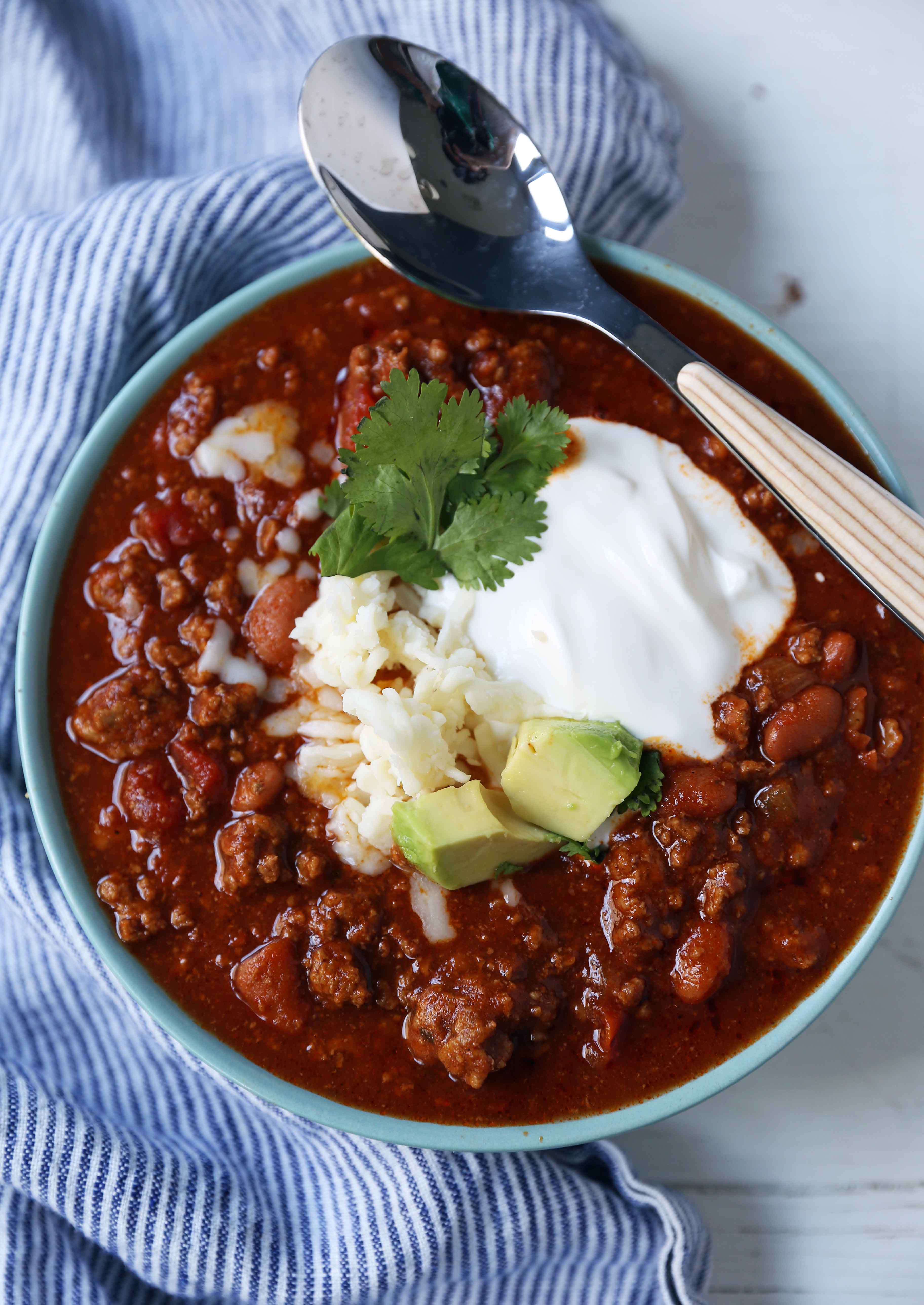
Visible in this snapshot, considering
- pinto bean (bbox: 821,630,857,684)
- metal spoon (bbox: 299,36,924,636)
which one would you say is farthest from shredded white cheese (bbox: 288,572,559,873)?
metal spoon (bbox: 299,36,924,636)

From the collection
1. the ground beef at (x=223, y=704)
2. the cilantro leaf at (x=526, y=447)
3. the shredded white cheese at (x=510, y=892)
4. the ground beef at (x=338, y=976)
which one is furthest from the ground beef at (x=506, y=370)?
the ground beef at (x=338, y=976)

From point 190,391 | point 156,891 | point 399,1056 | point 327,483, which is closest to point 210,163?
point 190,391

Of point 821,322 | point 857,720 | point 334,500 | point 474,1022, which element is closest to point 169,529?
point 334,500

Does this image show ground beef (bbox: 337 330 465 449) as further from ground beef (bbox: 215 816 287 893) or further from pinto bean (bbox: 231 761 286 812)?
ground beef (bbox: 215 816 287 893)

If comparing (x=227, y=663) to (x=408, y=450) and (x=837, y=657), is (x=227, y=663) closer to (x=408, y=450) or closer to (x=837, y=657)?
(x=408, y=450)

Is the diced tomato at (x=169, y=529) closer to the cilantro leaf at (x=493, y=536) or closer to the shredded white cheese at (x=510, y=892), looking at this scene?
the cilantro leaf at (x=493, y=536)

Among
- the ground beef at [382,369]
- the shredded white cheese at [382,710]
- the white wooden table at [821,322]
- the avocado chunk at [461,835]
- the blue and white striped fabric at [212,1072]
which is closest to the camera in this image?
the avocado chunk at [461,835]
